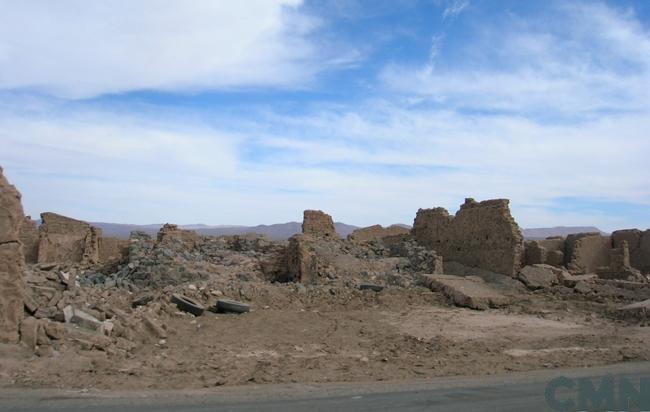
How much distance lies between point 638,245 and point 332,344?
17.8 m

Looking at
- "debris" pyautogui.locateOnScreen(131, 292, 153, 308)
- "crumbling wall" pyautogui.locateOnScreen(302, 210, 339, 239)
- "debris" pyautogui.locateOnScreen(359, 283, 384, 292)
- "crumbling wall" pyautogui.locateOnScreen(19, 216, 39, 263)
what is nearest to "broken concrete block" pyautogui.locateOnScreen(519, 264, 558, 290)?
"debris" pyautogui.locateOnScreen(359, 283, 384, 292)

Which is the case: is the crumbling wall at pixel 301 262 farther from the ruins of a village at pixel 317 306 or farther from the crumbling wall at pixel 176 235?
the crumbling wall at pixel 176 235

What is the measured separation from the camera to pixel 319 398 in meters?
6.34

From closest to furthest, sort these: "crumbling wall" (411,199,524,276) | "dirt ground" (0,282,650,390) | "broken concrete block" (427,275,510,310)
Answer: "dirt ground" (0,282,650,390), "broken concrete block" (427,275,510,310), "crumbling wall" (411,199,524,276)

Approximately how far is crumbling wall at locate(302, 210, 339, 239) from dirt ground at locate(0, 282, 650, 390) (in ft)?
33.9

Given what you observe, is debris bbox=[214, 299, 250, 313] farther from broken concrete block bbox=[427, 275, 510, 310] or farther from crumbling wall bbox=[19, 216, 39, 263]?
crumbling wall bbox=[19, 216, 39, 263]

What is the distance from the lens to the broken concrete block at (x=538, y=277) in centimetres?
1789

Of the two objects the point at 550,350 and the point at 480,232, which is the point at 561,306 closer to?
the point at 480,232

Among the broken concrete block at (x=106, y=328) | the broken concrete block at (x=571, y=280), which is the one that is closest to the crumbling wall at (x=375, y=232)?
the broken concrete block at (x=571, y=280)

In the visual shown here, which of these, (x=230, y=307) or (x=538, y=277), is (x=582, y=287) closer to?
(x=538, y=277)

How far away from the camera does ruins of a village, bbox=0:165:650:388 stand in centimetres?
807

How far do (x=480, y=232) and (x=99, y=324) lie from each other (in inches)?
528

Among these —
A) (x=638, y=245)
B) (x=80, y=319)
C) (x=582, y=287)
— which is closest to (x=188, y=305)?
(x=80, y=319)

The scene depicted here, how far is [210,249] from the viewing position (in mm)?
22031
